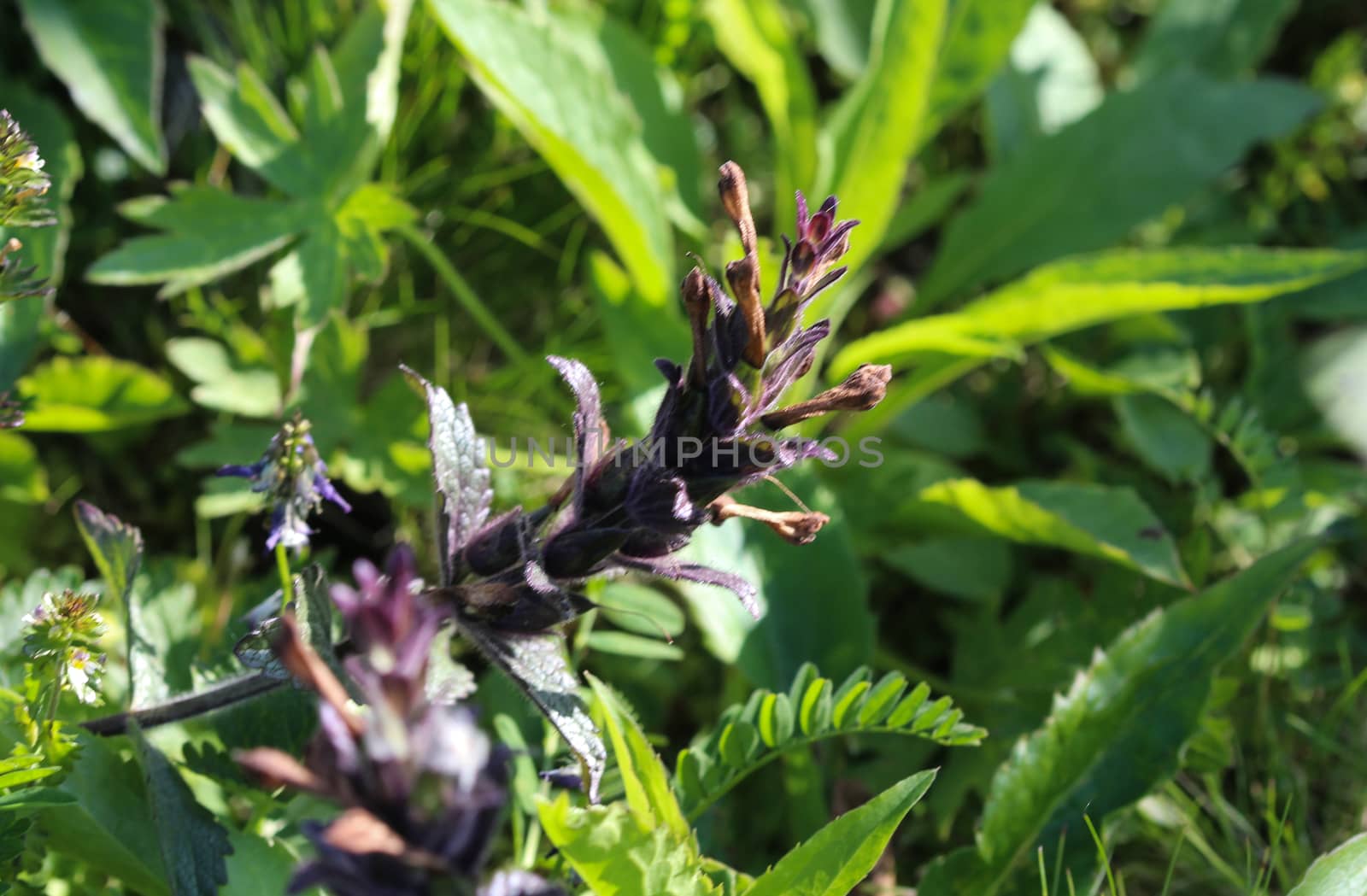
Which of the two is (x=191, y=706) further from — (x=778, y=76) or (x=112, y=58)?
(x=778, y=76)

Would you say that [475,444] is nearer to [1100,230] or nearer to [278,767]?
[278,767]

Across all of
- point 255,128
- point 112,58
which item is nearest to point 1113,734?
point 255,128

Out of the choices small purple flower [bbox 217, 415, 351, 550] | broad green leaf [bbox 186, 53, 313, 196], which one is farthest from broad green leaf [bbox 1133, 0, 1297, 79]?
small purple flower [bbox 217, 415, 351, 550]

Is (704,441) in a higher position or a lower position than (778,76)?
lower

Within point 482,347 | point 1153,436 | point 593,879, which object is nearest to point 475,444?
point 593,879

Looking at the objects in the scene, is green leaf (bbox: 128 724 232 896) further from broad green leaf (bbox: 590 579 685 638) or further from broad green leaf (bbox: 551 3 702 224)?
broad green leaf (bbox: 551 3 702 224)

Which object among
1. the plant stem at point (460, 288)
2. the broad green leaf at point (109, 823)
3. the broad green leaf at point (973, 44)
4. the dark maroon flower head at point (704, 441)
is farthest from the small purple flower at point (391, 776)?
the broad green leaf at point (973, 44)
